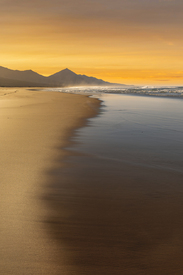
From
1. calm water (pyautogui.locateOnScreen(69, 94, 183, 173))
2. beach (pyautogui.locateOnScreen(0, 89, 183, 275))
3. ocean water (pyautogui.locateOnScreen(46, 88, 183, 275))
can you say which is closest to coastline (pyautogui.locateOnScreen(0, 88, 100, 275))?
beach (pyautogui.locateOnScreen(0, 89, 183, 275))

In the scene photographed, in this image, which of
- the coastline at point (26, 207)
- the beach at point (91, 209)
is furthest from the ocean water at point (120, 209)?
the coastline at point (26, 207)

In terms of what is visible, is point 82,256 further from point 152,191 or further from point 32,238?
point 152,191

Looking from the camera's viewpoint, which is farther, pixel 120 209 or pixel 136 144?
pixel 136 144

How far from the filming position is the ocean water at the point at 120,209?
8.71ft

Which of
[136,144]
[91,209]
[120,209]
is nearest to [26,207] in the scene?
[91,209]

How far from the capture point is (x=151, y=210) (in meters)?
3.61

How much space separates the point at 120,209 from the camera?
3.65 metres

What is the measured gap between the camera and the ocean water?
2.66 meters

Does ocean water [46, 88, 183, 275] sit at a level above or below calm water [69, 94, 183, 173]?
above

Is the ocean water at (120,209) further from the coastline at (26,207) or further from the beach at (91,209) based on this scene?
the coastline at (26,207)

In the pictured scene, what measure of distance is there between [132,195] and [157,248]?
1.33 m

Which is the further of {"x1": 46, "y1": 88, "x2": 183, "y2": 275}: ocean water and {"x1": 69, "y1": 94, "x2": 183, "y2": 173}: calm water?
{"x1": 69, "y1": 94, "x2": 183, "y2": 173}: calm water

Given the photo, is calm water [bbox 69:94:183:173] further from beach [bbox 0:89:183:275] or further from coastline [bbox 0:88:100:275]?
coastline [bbox 0:88:100:275]

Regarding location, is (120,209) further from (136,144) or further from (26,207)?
(136,144)
